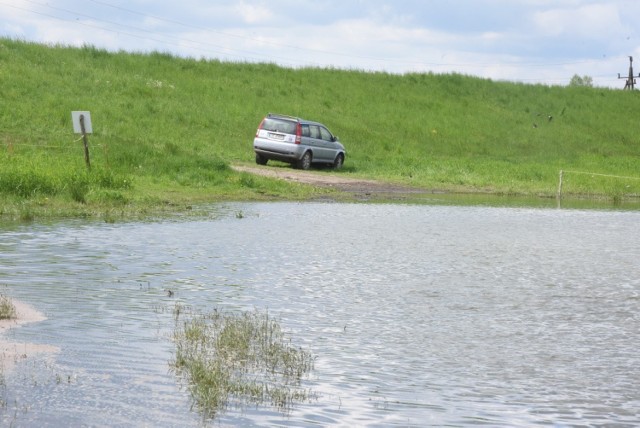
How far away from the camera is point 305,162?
40.9 m

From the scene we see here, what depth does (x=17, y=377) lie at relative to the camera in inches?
338

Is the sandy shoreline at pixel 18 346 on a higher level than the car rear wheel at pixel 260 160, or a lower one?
higher

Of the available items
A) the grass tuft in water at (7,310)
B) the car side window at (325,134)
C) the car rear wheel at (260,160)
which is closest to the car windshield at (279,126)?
the car rear wheel at (260,160)

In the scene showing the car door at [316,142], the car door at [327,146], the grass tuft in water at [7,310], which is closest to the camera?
the grass tuft in water at [7,310]

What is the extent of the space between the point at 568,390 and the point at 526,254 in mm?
10503

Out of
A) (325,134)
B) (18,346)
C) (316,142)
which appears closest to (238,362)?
(18,346)

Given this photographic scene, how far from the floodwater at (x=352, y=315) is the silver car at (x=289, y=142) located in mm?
16578

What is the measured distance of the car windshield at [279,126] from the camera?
132 ft

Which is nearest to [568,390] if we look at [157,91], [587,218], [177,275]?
[177,275]

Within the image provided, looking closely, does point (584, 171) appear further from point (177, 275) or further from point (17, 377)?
point (17, 377)

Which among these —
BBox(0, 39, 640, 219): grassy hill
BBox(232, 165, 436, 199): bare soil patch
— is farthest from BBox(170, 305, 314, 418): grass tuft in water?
BBox(232, 165, 436, 199): bare soil patch

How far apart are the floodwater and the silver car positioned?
16.6 m

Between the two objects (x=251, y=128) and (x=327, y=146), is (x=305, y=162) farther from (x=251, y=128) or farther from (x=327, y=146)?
(x=251, y=128)

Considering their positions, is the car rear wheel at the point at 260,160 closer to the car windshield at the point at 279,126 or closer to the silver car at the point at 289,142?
the silver car at the point at 289,142
